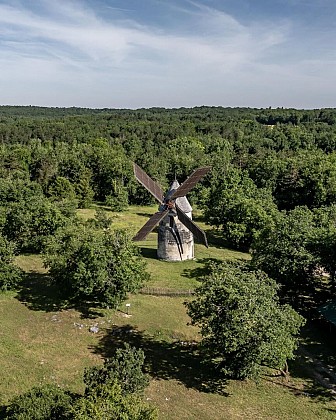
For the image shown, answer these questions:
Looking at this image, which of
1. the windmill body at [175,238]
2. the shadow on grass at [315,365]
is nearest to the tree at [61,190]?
the windmill body at [175,238]

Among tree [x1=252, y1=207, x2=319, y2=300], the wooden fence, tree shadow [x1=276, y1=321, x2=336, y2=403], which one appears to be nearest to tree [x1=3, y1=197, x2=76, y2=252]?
the wooden fence

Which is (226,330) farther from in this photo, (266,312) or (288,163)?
(288,163)

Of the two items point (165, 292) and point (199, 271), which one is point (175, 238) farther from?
point (165, 292)

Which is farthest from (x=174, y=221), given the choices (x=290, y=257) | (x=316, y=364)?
(x=316, y=364)

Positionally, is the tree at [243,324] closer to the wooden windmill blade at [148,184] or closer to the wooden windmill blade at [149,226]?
the wooden windmill blade at [149,226]

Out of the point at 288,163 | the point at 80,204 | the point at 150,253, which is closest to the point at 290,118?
the point at 288,163
